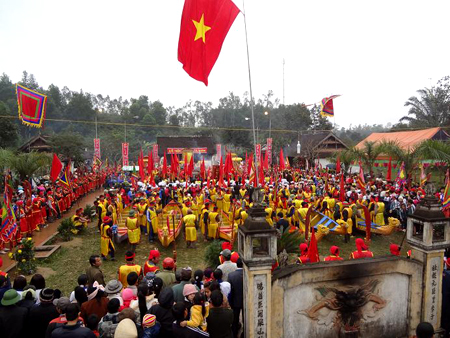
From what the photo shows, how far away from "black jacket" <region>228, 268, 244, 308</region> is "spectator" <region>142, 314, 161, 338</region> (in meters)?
1.50

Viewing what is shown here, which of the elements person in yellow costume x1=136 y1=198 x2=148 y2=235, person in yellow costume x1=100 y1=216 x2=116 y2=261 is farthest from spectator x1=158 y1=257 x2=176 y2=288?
person in yellow costume x1=136 y1=198 x2=148 y2=235

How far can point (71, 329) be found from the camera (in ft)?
11.2

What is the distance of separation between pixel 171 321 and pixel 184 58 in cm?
489

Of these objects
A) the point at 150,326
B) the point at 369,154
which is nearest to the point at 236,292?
the point at 150,326

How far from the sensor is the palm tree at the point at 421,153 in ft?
46.3

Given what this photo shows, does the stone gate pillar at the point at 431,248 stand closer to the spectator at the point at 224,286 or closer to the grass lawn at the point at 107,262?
the spectator at the point at 224,286

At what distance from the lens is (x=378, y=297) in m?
4.80

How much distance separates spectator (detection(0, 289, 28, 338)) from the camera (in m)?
3.97

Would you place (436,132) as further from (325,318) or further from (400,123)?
(325,318)

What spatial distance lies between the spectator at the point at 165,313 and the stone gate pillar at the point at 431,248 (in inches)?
162

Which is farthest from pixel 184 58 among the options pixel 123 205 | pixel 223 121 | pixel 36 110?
pixel 223 121

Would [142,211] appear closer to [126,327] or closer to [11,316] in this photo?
[11,316]

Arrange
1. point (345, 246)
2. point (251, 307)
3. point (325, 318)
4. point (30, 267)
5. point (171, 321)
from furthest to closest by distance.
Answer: point (345, 246) → point (30, 267) → point (325, 318) → point (251, 307) → point (171, 321)

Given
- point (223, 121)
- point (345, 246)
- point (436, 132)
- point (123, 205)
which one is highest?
point (223, 121)
